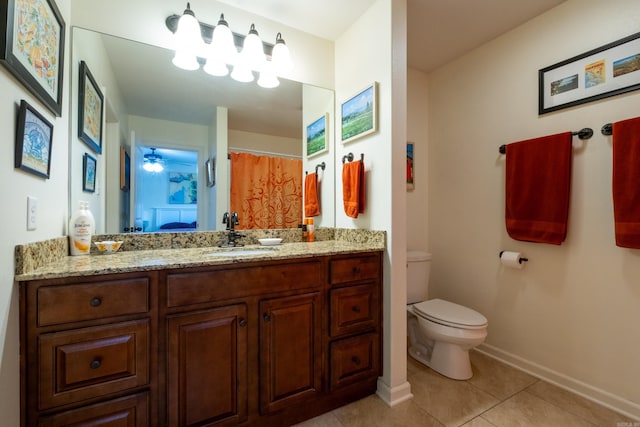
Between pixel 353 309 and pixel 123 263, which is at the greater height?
pixel 123 263

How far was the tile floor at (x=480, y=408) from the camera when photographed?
1.44m

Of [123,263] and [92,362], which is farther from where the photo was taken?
[123,263]

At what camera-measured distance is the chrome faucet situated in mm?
1755

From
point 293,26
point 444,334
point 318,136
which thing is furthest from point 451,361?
point 293,26

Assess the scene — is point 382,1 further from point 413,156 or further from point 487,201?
point 487,201

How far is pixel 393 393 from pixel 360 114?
1.72 m

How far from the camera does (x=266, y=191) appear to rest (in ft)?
6.58

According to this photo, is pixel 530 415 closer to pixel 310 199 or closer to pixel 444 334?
pixel 444 334

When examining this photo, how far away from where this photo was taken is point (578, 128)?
1.69 m

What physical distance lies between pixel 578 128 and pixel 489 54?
2.96 feet

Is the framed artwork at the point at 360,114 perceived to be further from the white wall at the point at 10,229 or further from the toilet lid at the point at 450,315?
the white wall at the point at 10,229

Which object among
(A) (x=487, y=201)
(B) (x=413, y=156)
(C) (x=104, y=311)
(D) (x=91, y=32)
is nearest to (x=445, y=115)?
(B) (x=413, y=156)

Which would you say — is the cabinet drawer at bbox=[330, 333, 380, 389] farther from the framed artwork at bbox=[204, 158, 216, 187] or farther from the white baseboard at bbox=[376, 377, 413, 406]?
the framed artwork at bbox=[204, 158, 216, 187]

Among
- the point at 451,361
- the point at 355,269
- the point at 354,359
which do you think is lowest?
the point at 451,361
